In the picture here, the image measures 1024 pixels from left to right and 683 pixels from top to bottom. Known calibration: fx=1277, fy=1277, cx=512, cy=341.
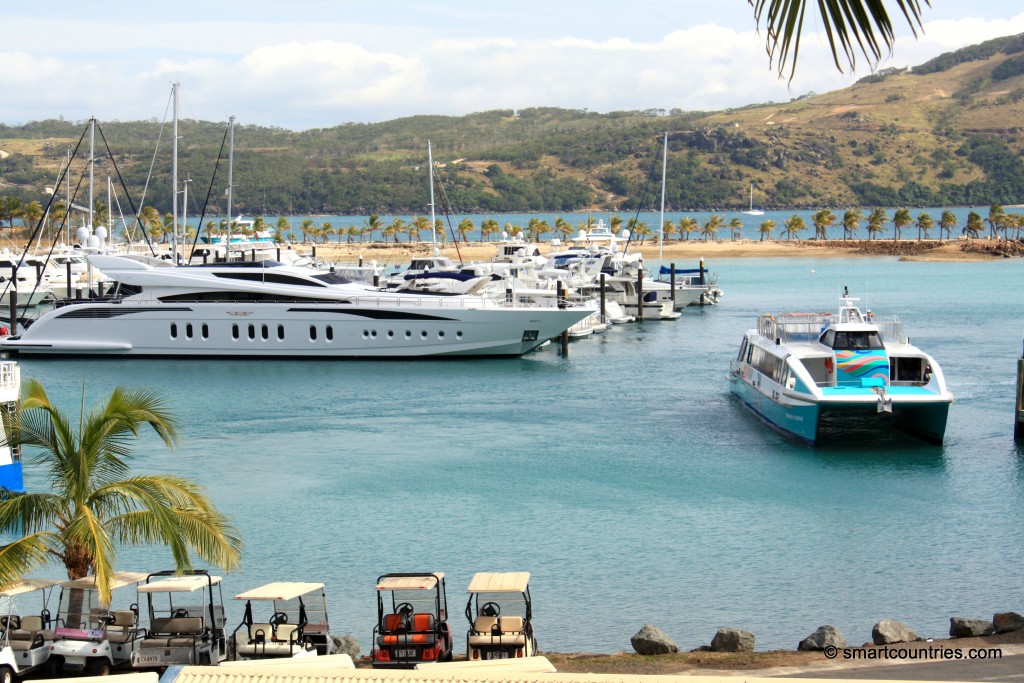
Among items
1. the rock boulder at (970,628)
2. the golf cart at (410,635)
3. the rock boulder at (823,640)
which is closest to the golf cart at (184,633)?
the golf cart at (410,635)

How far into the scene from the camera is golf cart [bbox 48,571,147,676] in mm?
14414

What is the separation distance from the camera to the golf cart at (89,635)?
14.4 meters

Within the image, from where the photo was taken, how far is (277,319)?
50938 millimetres

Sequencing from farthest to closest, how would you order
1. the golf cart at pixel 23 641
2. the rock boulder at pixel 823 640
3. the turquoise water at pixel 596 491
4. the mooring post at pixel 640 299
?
the mooring post at pixel 640 299, the turquoise water at pixel 596 491, the rock boulder at pixel 823 640, the golf cart at pixel 23 641

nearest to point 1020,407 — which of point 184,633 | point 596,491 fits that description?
point 596,491

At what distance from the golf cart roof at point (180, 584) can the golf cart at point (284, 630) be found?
1.50 feet

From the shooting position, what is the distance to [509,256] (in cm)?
7050

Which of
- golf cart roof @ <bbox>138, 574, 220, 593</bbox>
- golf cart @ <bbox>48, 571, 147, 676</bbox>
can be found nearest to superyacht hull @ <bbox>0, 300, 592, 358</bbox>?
golf cart roof @ <bbox>138, 574, 220, 593</bbox>

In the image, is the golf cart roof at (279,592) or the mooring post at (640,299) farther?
the mooring post at (640,299)

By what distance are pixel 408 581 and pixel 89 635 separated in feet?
12.9

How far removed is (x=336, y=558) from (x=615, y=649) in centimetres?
699

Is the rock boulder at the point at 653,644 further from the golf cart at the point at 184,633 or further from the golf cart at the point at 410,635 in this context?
the golf cart at the point at 184,633

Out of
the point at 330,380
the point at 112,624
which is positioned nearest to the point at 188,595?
the point at 112,624

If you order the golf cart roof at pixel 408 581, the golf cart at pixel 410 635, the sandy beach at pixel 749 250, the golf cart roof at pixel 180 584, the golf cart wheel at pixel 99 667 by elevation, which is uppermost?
the sandy beach at pixel 749 250
